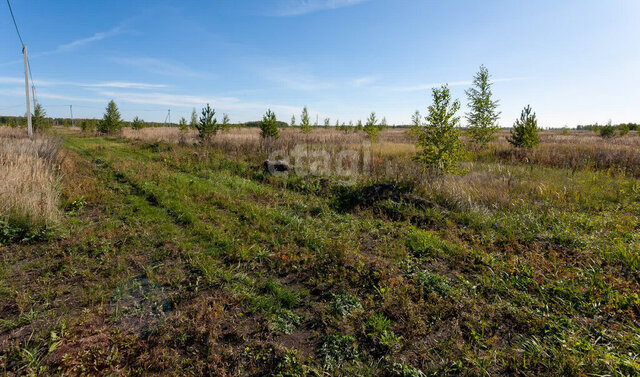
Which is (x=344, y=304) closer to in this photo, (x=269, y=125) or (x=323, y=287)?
(x=323, y=287)

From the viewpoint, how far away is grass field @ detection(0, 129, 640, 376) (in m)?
2.61

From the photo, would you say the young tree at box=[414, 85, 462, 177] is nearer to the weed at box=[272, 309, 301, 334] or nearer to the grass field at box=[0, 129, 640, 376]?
the grass field at box=[0, 129, 640, 376]

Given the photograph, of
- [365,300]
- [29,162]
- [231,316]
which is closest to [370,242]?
[365,300]

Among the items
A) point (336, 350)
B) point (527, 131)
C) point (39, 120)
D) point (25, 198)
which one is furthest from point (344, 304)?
point (39, 120)

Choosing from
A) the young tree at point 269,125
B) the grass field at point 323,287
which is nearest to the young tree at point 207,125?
the young tree at point 269,125

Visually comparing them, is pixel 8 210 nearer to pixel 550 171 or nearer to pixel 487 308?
pixel 487 308

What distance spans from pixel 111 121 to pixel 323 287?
121ft

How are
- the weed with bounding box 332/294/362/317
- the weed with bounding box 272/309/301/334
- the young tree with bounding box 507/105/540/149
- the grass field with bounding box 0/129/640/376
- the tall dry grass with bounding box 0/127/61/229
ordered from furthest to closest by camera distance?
the young tree with bounding box 507/105/540/149
the tall dry grass with bounding box 0/127/61/229
the weed with bounding box 332/294/362/317
the weed with bounding box 272/309/301/334
the grass field with bounding box 0/129/640/376

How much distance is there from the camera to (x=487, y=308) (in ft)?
10.9

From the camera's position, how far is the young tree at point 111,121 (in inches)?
1224

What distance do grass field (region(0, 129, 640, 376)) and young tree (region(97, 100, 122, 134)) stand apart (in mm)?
30334

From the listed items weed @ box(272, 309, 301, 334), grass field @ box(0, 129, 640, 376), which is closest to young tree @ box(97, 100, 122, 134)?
grass field @ box(0, 129, 640, 376)

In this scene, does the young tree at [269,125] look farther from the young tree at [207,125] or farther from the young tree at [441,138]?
the young tree at [441,138]

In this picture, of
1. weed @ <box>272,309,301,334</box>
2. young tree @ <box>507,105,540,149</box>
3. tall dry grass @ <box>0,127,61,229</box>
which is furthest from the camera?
young tree @ <box>507,105,540,149</box>
